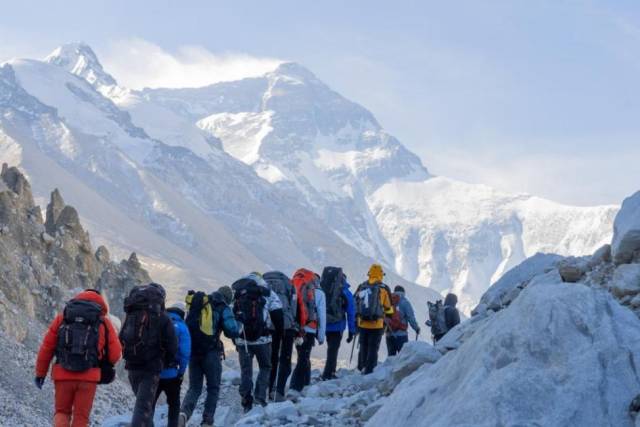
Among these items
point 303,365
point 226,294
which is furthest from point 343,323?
point 226,294

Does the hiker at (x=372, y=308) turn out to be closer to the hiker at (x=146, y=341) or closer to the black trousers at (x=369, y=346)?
the black trousers at (x=369, y=346)

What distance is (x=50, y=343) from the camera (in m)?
10.2

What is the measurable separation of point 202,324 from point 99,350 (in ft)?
9.09

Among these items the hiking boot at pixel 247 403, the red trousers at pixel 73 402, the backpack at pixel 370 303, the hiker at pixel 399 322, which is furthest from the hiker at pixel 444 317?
the red trousers at pixel 73 402

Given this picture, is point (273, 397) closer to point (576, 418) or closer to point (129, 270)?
point (576, 418)

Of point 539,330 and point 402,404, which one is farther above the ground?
point 539,330

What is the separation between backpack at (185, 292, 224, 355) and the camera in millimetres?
12852

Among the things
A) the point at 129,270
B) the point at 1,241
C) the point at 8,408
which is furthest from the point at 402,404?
the point at 129,270

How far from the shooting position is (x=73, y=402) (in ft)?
33.4

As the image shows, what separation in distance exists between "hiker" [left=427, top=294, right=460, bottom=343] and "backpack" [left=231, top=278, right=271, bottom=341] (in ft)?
23.9

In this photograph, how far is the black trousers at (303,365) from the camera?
15.5 meters

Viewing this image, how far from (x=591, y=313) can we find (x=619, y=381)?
801 mm

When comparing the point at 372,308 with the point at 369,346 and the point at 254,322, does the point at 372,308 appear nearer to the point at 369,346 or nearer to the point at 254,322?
the point at 369,346

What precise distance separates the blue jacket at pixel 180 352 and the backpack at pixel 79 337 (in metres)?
1.36
